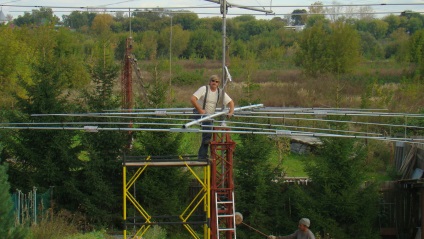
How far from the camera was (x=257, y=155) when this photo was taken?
21688 mm

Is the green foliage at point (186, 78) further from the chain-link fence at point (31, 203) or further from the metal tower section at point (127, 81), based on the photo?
the chain-link fence at point (31, 203)

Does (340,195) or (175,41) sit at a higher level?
(175,41)

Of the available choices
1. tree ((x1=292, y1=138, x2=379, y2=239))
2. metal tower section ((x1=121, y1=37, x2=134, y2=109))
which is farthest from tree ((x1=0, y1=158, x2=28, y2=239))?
metal tower section ((x1=121, y1=37, x2=134, y2=109))

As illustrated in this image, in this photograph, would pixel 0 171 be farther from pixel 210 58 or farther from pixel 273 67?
pixel 210 58

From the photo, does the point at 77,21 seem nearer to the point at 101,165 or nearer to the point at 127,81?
the point at 127,81

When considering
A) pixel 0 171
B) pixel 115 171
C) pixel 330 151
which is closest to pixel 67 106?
pixel 115 171

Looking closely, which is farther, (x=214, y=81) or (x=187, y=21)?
(x=187, y=21)

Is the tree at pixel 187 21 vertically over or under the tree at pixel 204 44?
over

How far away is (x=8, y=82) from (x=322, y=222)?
50.6 feet

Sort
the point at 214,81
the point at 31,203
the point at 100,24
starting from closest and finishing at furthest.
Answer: the point at 214,81 → the point at 31,203 → the point at 100,24

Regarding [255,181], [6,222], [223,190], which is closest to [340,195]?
[255,181]

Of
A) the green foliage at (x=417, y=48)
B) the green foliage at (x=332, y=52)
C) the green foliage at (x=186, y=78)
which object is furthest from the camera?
the green foliage at (x=186, y=78)

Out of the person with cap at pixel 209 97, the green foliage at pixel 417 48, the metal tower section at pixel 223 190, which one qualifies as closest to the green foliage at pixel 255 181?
the metal tower section at pixel 223 190

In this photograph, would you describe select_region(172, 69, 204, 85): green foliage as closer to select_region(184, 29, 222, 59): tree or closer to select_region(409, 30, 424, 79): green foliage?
select_region(409, 30, 424, 79): green foliage
